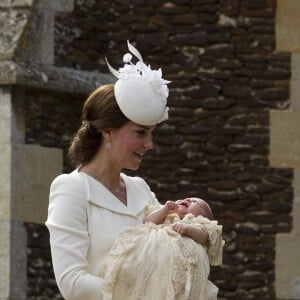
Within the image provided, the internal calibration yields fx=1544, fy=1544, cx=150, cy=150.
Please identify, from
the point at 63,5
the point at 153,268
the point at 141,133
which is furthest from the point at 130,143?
the point at 63,5

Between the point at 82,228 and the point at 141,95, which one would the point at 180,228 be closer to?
the point at 82,228

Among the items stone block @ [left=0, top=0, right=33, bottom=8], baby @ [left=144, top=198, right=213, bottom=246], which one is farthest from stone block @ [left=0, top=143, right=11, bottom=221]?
baby @ [left=144, top=198, right=213, bottom=246]

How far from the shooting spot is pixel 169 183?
10.4 metres

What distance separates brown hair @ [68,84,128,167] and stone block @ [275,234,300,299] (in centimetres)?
519

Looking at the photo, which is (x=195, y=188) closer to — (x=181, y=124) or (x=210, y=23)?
(x=181, y=124)

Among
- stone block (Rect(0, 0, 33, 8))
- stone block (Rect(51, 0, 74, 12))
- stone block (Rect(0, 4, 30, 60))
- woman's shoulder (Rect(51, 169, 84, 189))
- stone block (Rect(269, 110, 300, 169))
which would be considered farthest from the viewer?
stone block (Rect(269, 110, 300, 169))

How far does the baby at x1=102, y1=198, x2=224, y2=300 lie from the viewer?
520 centimetres

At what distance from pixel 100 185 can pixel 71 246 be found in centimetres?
29

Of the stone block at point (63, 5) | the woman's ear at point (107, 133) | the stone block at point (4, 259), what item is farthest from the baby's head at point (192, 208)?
the stone block at point (63, 5)

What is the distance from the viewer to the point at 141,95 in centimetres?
548

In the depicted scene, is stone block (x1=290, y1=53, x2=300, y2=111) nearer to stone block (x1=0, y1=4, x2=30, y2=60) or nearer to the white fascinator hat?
stone block (x1=0, y1=4, x2=30, y2=60)

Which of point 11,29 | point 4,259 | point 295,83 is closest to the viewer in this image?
point 4,259

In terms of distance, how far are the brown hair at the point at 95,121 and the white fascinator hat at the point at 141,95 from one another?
3 cm

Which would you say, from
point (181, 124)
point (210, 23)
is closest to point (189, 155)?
point (181, 124)
